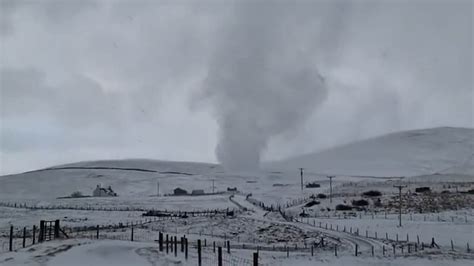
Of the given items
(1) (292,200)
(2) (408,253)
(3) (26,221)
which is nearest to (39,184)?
(1) (292,200)

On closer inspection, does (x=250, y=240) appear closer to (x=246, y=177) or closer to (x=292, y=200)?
(x=292, y=200)

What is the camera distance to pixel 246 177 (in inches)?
6250

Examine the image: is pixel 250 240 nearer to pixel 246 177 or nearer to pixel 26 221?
pixel 26 221

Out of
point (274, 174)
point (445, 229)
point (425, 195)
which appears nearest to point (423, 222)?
point (445, 229)

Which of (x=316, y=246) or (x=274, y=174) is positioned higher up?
(x=274, y=174)

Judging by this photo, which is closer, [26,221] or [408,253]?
[408,253]

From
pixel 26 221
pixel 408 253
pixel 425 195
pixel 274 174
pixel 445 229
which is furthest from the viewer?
pixel 274 174

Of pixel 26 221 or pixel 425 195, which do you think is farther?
pixel 425 195

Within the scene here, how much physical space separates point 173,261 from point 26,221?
4274cm

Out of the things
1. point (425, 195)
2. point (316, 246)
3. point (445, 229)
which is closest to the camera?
point (316, 246)

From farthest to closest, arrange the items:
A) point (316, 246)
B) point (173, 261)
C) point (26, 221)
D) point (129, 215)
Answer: point (129, 215) → point (26, 221) → point (316, 246) → point (173, 261)

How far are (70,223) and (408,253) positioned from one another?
36.8 meters

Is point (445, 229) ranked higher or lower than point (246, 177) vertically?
lower

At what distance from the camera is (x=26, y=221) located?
6400 cm
